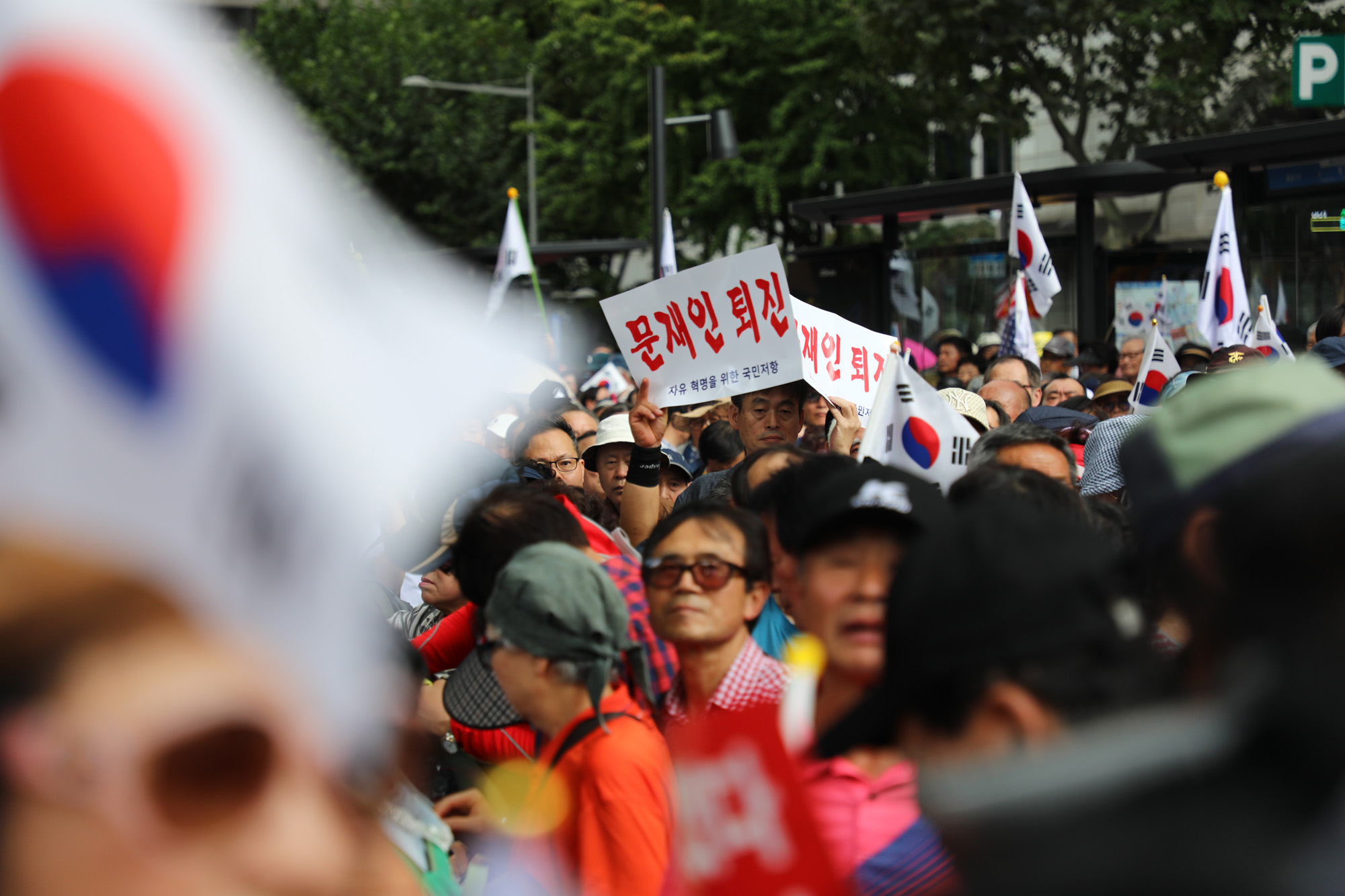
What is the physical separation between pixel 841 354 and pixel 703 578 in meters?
2.76

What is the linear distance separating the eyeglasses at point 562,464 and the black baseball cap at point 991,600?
4.31m

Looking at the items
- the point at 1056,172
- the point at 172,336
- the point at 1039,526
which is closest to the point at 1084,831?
the point at 1039,526

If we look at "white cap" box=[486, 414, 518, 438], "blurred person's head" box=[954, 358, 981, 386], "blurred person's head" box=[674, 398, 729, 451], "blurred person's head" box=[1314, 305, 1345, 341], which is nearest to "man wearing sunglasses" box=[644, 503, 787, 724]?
"blurred person's head" box=[674, 398, 729, 451]

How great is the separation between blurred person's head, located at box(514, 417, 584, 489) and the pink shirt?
3.45m

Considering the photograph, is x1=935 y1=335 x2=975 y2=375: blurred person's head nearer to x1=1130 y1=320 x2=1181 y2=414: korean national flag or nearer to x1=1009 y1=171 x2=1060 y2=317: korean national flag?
x1=1009 y1=171 x2=1060 y2=317: korean national flag

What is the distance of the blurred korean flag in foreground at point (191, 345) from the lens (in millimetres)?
731

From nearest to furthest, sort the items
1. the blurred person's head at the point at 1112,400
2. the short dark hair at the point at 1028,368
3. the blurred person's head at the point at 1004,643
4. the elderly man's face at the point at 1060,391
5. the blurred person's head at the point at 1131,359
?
the blurred person's head at the point at 1004,643 < the blurred person's head at the point at 1112,400 < the short dark hair at the point at 1028,368 < the elderly man's face at the point at 1060,391 < the blurred person's head at the point at 1131,359

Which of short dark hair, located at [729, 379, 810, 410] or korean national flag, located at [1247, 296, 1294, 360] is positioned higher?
short dark hair, located at [729, 379, 810, 410]

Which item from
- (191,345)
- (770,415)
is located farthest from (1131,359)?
(191,345)

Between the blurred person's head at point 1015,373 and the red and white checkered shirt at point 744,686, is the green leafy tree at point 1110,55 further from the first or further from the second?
the red and white checkered shirt at point 744,686

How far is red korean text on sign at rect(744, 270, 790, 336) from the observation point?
5223 mm

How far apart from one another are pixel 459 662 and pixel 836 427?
2115 mm

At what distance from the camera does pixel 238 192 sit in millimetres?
809

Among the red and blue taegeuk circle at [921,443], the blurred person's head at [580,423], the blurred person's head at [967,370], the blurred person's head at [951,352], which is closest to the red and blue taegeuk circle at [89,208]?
the red and blue taegeuk circle at [921,443]
